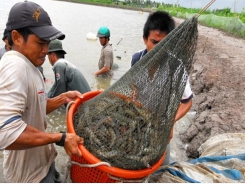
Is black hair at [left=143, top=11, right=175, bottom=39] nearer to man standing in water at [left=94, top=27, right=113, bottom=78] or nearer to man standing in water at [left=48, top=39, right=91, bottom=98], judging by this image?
man standing in water at [left=48, top=39, right=91, bottom=98]

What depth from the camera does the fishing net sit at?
1671 mm

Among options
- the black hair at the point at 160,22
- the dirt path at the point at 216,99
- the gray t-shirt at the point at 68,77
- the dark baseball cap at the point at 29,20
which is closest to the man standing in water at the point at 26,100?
the dark baseball cap at the point at 29,20

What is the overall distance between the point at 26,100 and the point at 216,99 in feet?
15.2

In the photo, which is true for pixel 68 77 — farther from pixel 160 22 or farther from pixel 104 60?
pixel 104 60

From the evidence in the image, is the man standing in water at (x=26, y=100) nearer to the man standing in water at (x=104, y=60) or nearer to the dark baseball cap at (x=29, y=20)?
the dark baseball cap at (x=29, y=20)

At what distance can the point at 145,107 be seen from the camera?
174 cm

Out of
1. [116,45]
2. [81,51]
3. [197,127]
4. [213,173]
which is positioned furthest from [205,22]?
[213,173]

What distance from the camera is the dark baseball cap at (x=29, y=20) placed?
5.25 ft

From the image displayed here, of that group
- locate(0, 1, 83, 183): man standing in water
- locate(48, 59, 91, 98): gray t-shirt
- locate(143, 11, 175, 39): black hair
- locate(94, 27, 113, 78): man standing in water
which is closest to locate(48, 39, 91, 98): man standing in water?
locate(48, 59, 91, 98): gray t-shirt

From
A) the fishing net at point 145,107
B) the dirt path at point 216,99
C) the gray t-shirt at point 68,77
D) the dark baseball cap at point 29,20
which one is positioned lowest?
the dirt path at point 216,99

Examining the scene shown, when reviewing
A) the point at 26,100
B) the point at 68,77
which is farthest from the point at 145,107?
the point at 68,77

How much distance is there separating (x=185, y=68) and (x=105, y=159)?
89cm

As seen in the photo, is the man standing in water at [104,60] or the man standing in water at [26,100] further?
the man standing in water at [104,60]

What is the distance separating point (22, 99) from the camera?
1.53 metres
